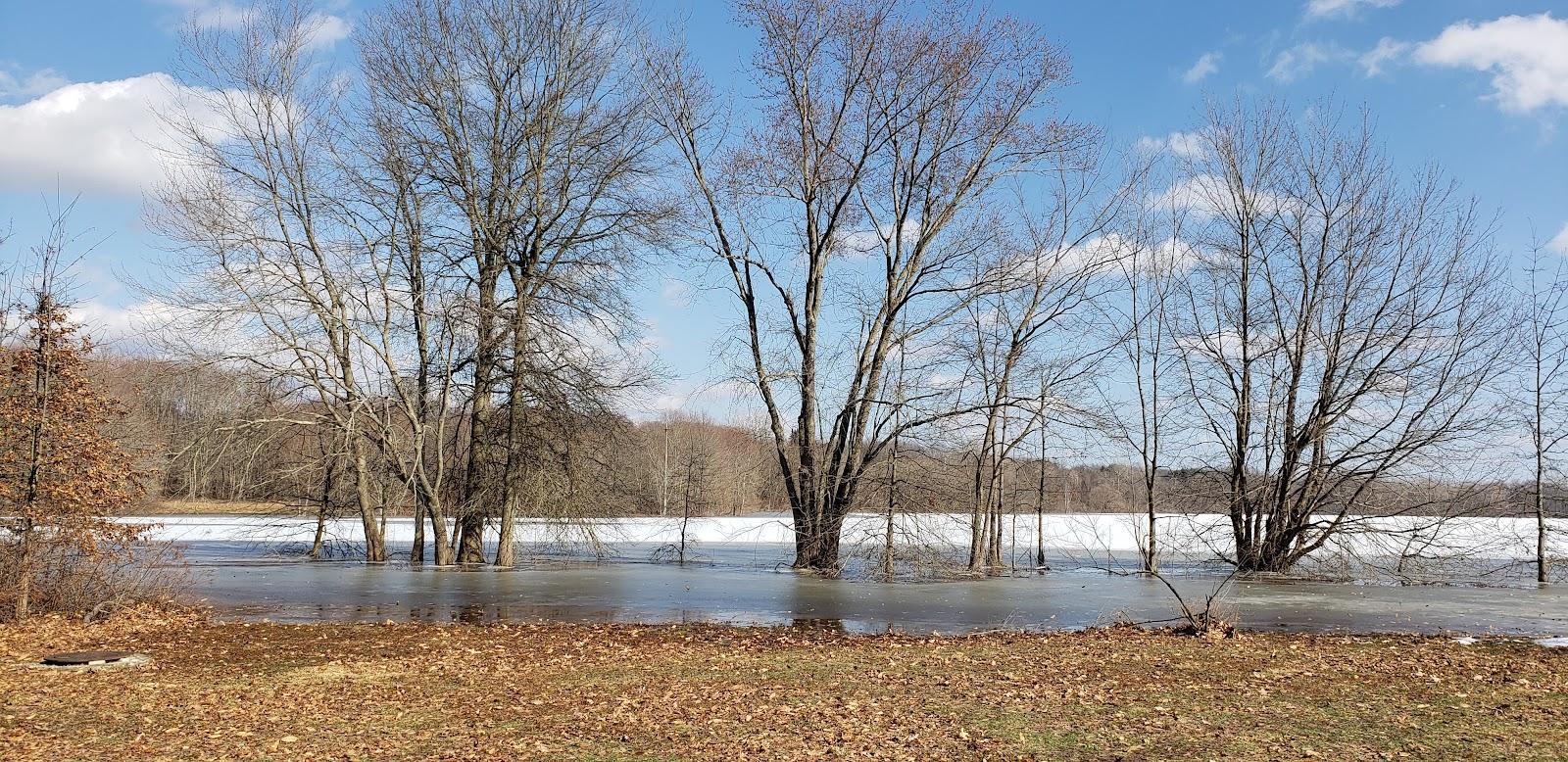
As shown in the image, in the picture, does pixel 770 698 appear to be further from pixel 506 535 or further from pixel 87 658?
pixel 506 535

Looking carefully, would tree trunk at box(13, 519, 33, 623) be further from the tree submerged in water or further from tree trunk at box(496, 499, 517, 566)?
tree trunk at box(496, 499, 517, 566)

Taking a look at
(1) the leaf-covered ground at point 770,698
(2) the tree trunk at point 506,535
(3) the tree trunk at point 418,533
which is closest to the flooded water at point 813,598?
(3) the tree trunk at point 418,533

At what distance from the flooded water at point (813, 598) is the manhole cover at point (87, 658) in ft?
12.4

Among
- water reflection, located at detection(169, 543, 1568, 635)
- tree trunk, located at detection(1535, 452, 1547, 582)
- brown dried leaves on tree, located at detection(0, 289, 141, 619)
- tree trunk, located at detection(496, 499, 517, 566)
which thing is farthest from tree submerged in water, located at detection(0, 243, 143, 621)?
tree trunk, located at detection(1535, 452, 1547, 582)

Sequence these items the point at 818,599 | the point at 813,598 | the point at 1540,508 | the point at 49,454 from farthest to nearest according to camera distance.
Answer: the point at 1540,508, the point at 813,598, the point at 818,599, the point at 49,454

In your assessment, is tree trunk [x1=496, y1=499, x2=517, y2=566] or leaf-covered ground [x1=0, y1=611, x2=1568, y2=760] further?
tree trunk [x1=496, y1=499, x2=517, y2=566]

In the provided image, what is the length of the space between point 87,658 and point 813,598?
11105mm

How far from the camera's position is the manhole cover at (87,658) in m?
10.3

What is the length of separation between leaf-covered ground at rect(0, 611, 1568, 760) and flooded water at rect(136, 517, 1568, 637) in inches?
102

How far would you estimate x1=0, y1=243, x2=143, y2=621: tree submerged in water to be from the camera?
12844mm

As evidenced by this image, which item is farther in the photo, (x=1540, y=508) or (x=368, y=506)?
(x=368, y=506)

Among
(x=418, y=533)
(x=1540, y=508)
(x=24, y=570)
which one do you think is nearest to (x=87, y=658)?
(x=24, y=570)

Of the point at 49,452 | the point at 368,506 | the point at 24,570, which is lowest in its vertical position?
the point at 24,570

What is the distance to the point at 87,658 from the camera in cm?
1044
